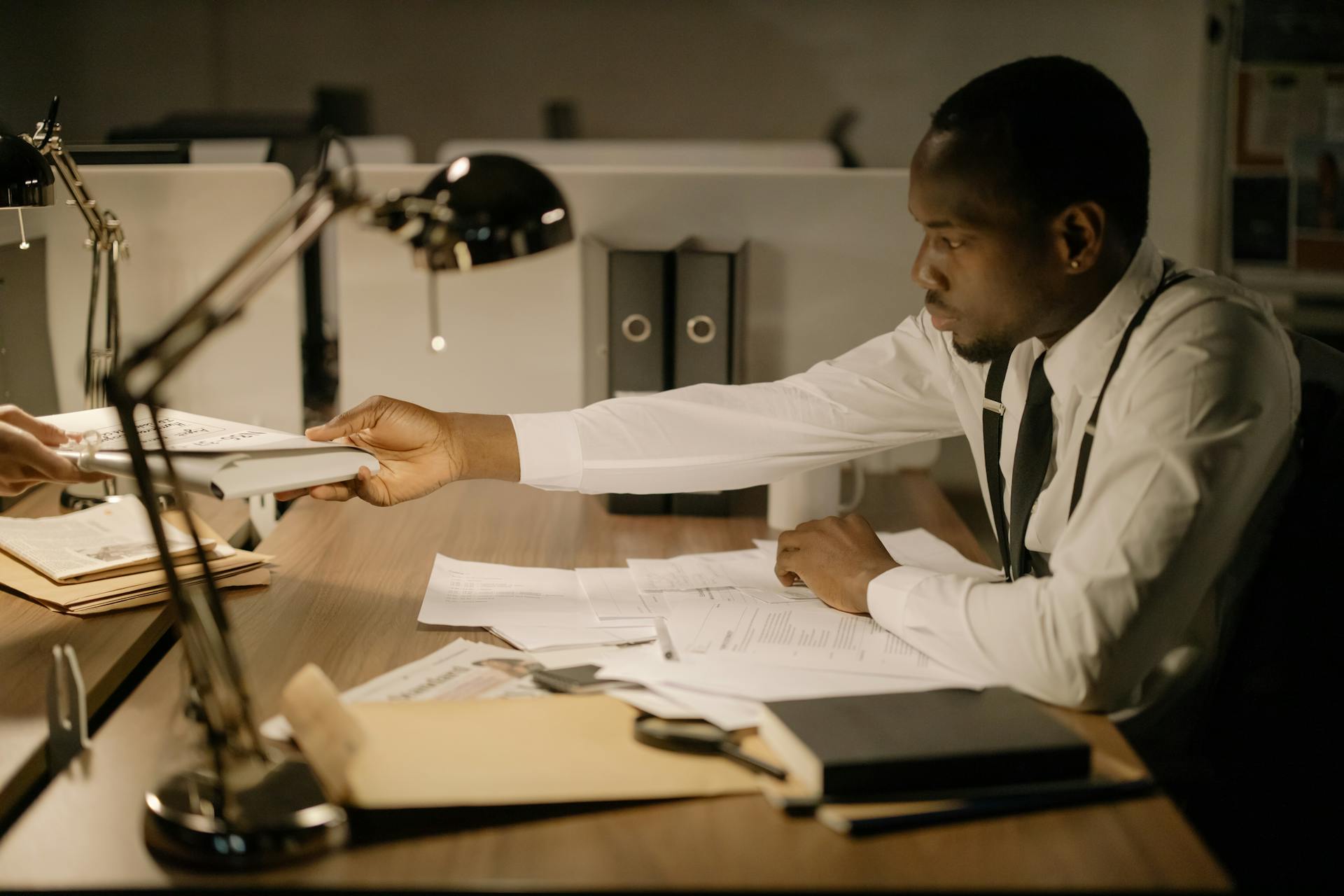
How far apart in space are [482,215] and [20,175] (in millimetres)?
700

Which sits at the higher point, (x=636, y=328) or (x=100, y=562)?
(x=636, y=328)

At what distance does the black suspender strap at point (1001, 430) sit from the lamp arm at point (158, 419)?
72 centimetres

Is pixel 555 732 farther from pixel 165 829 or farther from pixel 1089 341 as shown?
pixel 1089 341

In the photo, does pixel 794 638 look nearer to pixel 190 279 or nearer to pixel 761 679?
pixel 761 679

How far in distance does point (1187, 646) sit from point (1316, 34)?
8.79ft

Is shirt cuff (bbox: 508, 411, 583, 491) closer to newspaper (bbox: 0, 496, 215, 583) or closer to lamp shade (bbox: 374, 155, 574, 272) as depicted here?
newspaper (bbox: 0, 496, 215, 583)

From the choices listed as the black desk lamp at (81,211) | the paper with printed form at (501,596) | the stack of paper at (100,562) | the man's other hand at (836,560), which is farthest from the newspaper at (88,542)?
the man's other hand at (836,560)

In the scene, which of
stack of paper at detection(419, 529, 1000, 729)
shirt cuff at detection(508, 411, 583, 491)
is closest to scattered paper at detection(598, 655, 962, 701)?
stack of paper at detection(419, 529, 1000, 729)

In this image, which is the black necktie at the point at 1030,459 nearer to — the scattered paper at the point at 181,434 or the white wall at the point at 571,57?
the scattered paper at the point at 181,434

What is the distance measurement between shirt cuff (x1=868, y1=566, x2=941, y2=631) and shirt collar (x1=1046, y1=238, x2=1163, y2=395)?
26 centimetres

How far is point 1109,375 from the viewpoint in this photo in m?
1.08

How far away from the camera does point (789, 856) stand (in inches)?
27.8

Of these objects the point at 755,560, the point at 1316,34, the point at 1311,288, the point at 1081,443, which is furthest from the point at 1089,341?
the point at 1316,34

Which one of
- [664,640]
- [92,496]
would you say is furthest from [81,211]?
[664,640]
